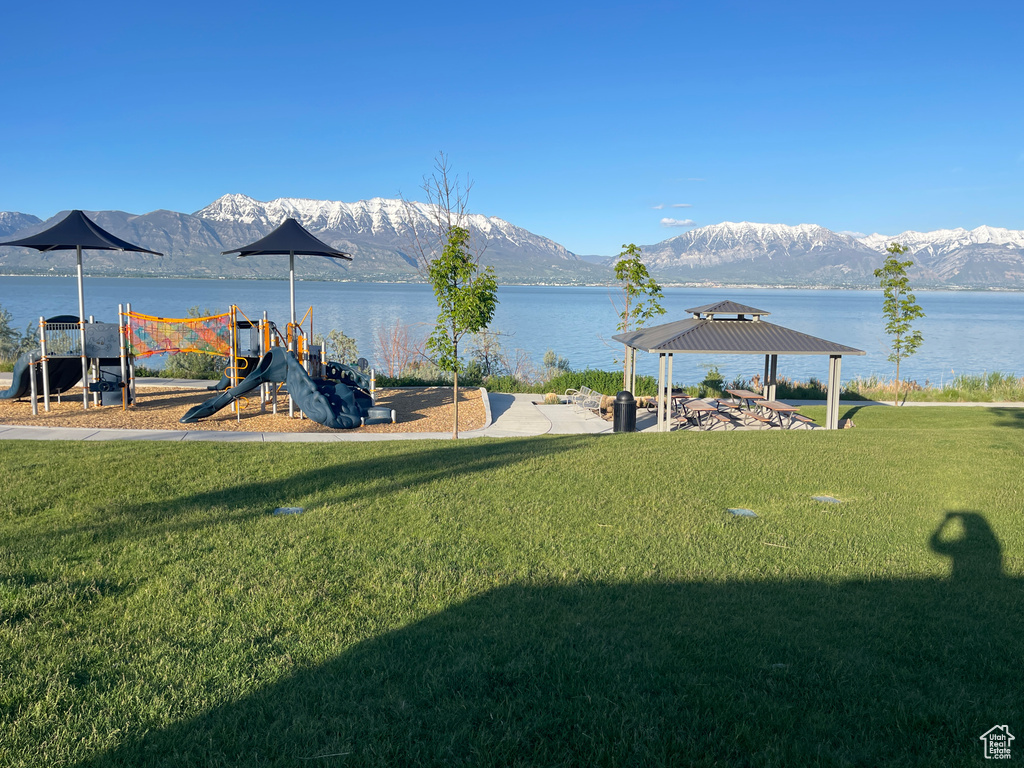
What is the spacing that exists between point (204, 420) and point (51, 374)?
393 centimetres

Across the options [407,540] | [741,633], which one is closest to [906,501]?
[741,633]

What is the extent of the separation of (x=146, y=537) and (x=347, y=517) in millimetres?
1700

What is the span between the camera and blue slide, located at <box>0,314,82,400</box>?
14.2 meters

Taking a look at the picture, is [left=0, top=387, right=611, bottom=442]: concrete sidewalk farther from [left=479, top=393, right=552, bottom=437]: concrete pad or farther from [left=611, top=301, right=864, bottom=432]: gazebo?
[left=611, top=301, right=864, bottom=432]: gazebo

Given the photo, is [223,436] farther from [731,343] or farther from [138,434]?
[731,343]

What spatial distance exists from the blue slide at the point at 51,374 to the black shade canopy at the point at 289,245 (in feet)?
12.5

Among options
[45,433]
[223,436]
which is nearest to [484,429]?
[223,436]

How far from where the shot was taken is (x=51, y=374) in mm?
14555

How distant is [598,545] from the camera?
5992 millimetres

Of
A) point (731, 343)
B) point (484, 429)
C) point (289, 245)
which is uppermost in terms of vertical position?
point (289, 245)

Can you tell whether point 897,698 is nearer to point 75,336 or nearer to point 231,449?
point 231,449

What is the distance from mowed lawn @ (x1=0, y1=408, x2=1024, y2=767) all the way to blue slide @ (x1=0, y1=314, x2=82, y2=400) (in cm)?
675

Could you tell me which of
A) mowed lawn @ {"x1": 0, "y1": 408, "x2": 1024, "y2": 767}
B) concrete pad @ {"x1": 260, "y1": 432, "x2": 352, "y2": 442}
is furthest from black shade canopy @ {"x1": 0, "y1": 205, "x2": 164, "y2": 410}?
mowed lawn @ {"x1": 0, "y1": 408, "x2": 1024, "y2": 767}

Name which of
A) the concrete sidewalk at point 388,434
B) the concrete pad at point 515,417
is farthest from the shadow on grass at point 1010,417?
the concrete pad at point 515,417
